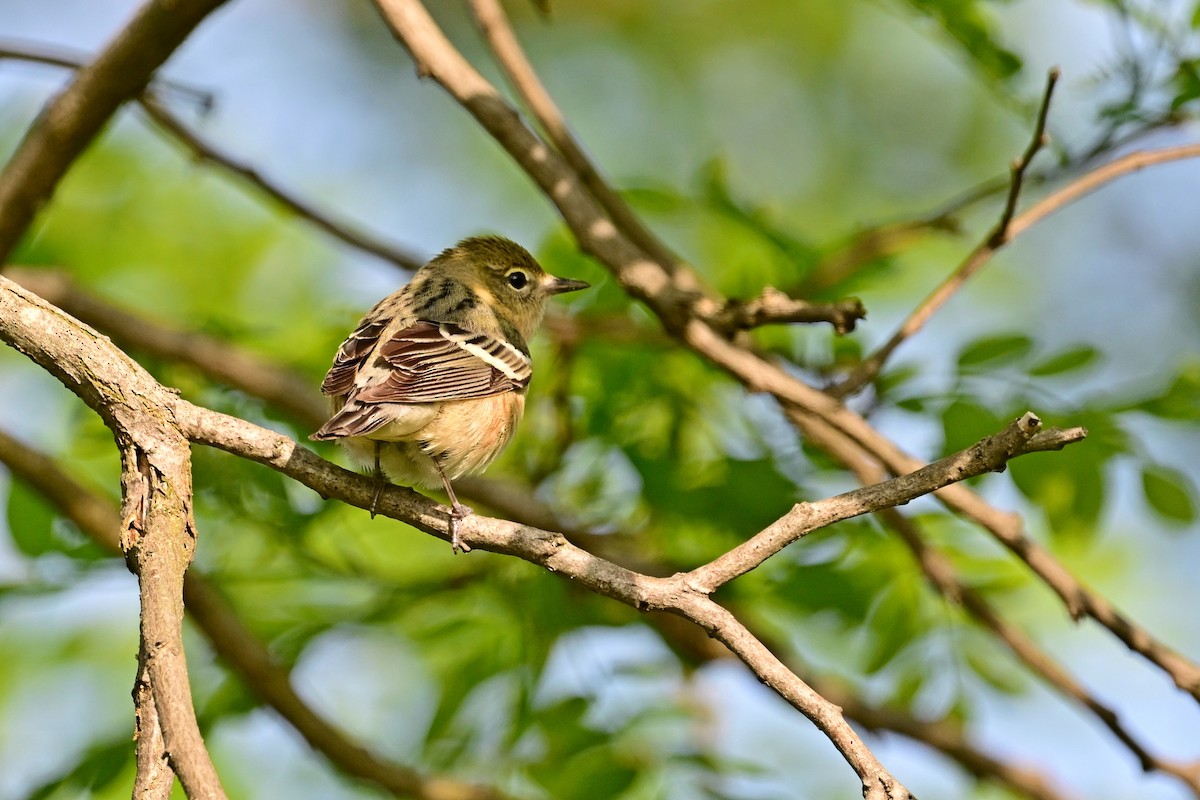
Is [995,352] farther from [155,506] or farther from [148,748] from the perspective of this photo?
[148,748]

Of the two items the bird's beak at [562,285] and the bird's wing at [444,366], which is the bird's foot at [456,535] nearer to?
the bird's wing at [444,366]

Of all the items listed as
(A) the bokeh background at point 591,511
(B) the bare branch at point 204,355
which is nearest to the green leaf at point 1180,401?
Answer: (A) the bokeh background at point 591,511

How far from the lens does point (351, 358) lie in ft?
16.3

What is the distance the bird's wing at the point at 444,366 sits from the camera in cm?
467

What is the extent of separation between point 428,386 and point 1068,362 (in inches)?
94.8

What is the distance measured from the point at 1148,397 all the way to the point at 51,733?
5.29 m

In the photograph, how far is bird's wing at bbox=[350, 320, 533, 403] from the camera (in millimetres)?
4668

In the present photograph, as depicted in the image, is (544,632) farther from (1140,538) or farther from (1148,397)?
(1140,538)

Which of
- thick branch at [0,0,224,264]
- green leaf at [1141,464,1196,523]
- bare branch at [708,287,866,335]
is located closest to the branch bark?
bare branch at [708,287,866,335]

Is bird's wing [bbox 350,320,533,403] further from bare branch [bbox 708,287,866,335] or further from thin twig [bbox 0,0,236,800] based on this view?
thin twig [bbox 0,0,236,800]

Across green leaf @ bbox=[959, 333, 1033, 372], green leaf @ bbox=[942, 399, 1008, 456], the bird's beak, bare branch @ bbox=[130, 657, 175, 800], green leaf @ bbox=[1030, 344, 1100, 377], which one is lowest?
bare branch @ bbox=[130, 657, 175, 800]

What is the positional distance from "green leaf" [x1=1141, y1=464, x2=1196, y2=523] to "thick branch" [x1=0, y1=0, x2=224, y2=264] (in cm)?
388

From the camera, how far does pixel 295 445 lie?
11.8 feet

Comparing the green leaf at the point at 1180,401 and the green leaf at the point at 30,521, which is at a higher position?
the green leaf at the point at 1180,401
